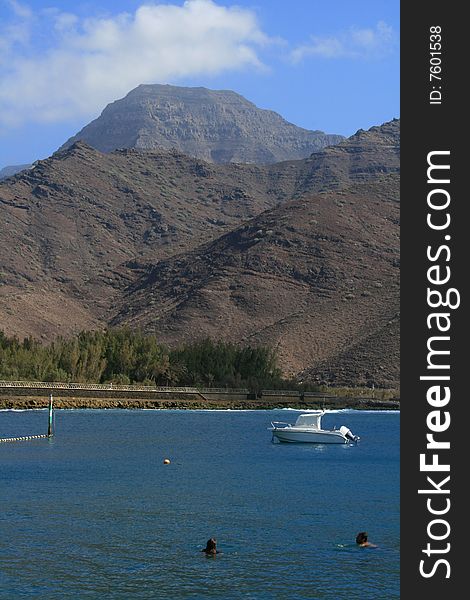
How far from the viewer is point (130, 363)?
171625mm

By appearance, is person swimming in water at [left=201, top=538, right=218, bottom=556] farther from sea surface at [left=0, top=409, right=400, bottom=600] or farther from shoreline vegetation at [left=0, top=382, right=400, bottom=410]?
shoreline vegetation at [left=0, top=382, right=400, bottom=410]

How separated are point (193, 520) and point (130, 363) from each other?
122148 millimetres

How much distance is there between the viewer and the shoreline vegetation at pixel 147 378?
152 m

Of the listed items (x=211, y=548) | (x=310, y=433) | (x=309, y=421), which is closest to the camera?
(x=211, y=548)

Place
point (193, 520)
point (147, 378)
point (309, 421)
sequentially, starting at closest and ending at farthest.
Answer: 1. point (193, 520)
2. point (309, 421)
3. point (147, 378)

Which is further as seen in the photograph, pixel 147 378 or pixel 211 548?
pixel 147 378

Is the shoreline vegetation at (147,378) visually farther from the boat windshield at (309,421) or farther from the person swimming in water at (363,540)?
the person swimming in water at (363,540)

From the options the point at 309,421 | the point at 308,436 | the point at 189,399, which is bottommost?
the point at 308,436


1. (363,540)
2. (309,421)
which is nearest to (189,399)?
(309,421)

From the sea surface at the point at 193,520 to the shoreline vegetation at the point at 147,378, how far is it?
5256cm

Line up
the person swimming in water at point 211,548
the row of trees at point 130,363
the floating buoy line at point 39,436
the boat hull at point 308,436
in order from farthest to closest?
the row of trees at point 130,363 < the boat hull at point 308,436 < the floating buoy line at point 39,436 < the person swimming in water at point 211,548

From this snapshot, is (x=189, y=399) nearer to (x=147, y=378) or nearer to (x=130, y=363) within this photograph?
(x=147, y=378)

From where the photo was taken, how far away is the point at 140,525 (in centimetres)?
4812

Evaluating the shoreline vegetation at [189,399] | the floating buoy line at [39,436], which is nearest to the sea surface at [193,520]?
the floating buoy line at [39,436]
